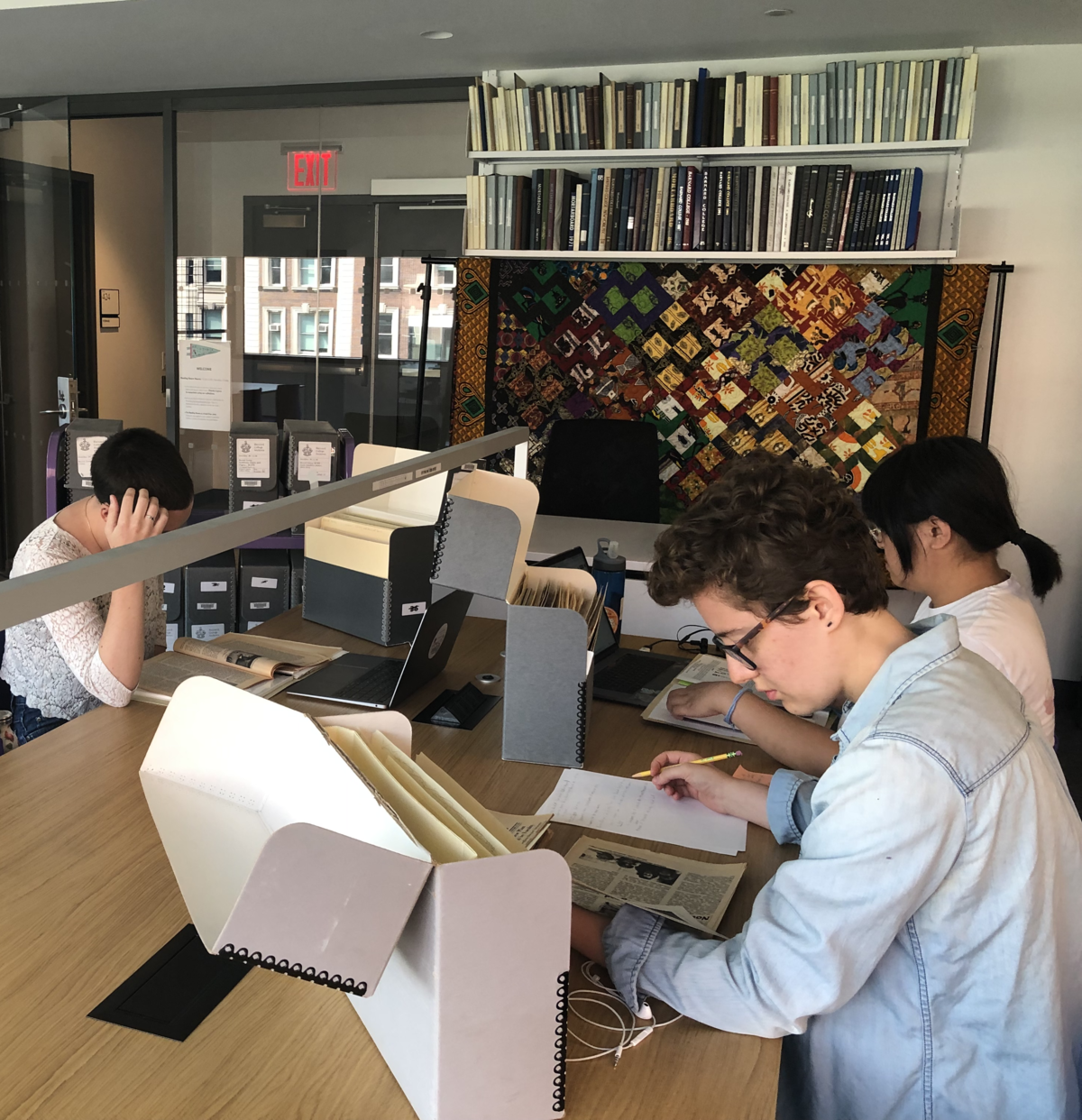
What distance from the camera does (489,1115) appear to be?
2.90 feet

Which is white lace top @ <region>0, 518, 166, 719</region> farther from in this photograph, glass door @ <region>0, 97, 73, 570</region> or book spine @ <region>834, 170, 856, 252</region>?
glass door @ <region>0, 97, 73, 570</region>

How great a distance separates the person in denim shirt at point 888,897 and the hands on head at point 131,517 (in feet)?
4.26

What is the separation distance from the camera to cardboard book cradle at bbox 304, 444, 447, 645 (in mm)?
2215

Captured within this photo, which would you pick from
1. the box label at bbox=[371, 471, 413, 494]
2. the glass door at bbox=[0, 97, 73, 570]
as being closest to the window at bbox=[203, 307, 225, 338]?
the glass door at bbox=[0, 97, 73, 570]

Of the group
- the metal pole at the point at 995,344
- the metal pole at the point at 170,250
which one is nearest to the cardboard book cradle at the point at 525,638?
the metal pole at the point at 995,344

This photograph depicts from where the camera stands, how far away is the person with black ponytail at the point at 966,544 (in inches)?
68.1

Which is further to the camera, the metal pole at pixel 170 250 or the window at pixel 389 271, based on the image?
the metal pole at pixel 170 250

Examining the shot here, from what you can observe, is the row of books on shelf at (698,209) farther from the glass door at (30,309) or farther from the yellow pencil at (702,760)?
the yellow pencil at (702,760)

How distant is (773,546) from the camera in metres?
1.13

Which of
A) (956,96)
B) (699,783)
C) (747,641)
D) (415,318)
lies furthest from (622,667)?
(415,318)

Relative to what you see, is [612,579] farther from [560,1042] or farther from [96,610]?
[560,1042]

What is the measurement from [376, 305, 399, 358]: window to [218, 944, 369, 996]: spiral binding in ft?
14.0

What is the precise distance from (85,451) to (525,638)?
262 cm

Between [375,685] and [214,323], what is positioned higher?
[214,323]
